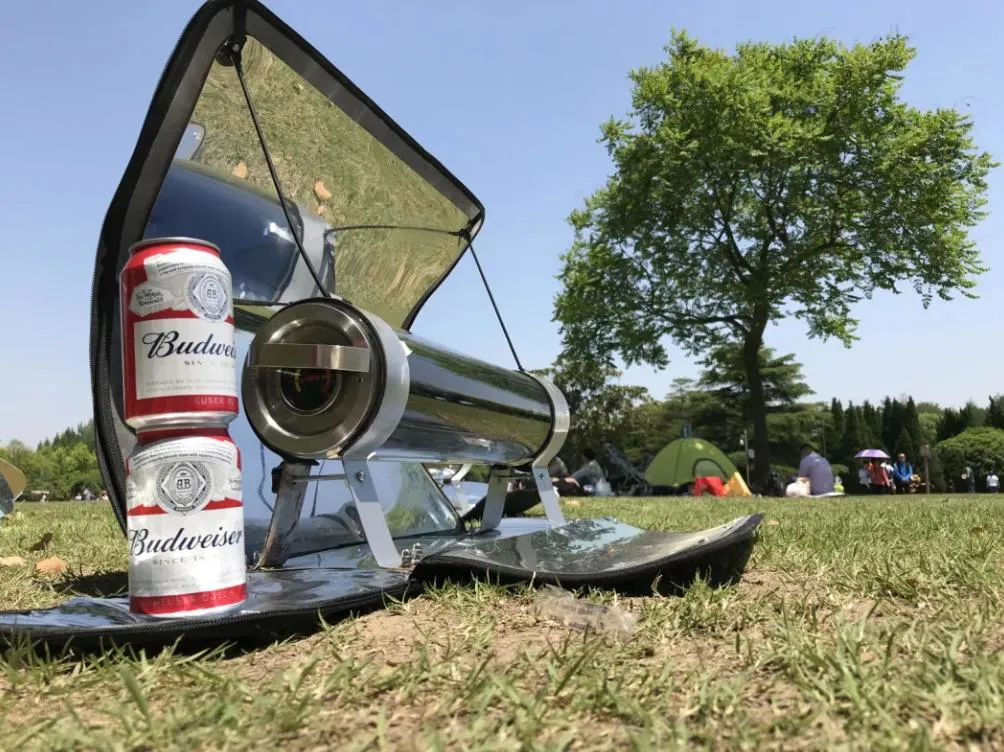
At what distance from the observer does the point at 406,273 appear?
3.94m

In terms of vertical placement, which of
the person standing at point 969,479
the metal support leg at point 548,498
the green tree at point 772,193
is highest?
the green tree at point 772,193

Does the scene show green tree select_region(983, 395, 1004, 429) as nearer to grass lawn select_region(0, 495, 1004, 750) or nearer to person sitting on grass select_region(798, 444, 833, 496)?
person sitting on grass select_region(798, 444, 833, 496)

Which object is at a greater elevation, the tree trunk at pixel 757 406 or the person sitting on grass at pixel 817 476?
the tree trunk at pixel 757 406

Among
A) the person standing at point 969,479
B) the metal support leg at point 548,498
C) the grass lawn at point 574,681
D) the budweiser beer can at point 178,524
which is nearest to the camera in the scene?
the grass lawn at point 574,681

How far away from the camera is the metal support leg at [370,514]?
7.19 ft

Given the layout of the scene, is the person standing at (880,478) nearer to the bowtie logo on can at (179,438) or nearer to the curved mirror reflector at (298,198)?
the curved mirror reflector at (298,198)

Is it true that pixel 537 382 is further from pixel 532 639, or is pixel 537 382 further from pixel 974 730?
pixel 974 730

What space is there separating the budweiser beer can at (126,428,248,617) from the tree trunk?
17.7 metres

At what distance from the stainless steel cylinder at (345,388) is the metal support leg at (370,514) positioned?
0.05 metres

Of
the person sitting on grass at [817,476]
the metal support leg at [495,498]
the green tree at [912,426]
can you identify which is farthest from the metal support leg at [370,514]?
the green tree at [912,426]

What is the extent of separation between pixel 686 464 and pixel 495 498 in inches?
870

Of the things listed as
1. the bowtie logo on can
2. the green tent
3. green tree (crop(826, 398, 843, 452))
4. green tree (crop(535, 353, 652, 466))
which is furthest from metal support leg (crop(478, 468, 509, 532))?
green tree (crop(826, 398, 843, 452))

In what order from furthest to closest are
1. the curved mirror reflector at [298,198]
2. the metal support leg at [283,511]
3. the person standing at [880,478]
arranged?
the person standing at [880,478], the curved mirror reflector at [298,198], the metal support leg at [283,511]

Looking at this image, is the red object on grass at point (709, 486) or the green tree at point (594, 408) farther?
the green tree at point (594, 408)
